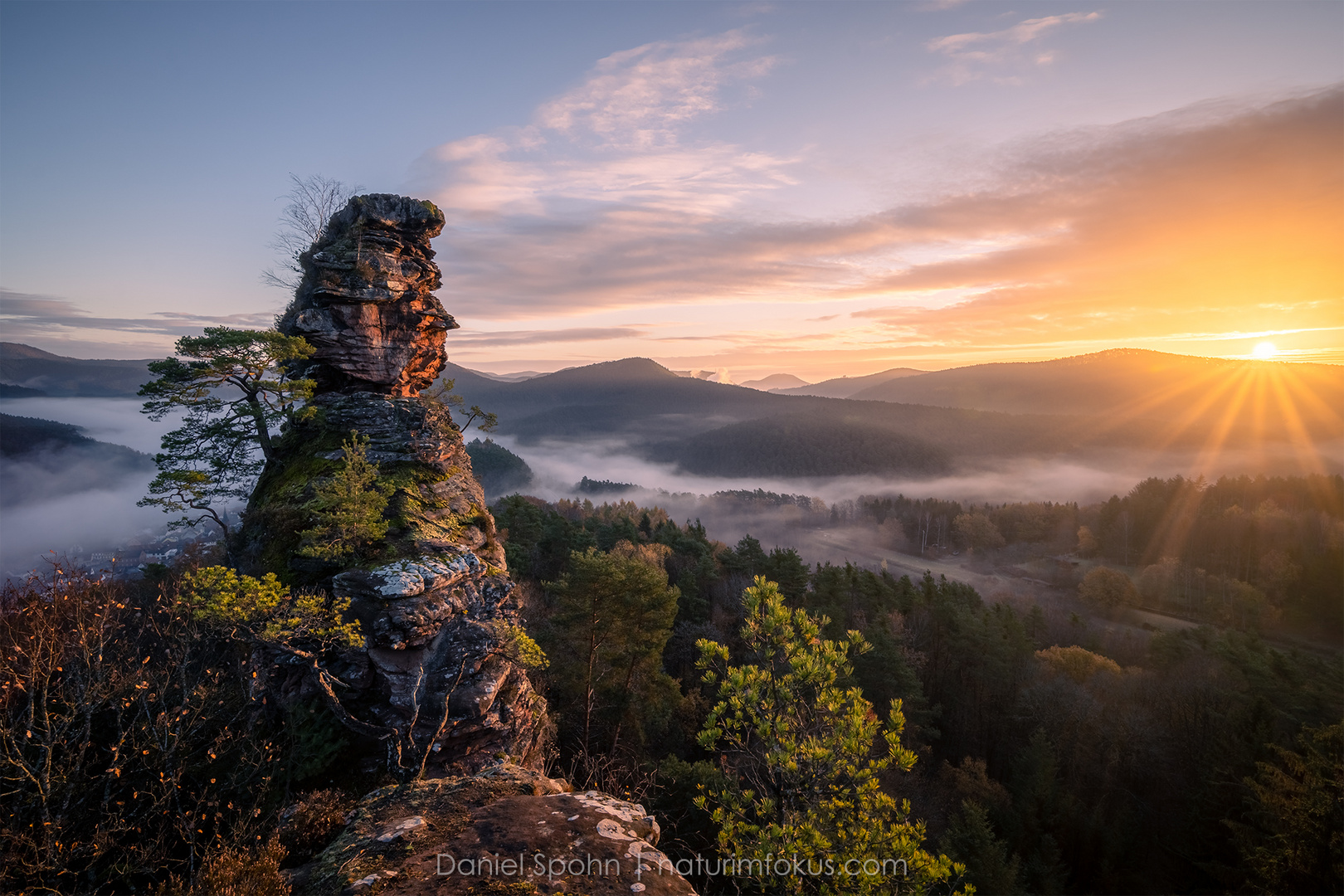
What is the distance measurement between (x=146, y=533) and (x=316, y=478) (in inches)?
2986

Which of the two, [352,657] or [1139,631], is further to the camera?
[1139,631]

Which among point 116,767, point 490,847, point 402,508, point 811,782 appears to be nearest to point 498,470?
point 402,508

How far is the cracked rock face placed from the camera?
23.0 m

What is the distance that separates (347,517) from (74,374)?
191 metres

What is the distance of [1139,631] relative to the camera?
7725 centimetres

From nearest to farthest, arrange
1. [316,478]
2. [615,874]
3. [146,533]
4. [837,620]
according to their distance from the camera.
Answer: [615,874], [316,478], [837,620], [146,533]

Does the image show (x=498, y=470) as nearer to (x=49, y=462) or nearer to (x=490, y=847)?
(x=49, y=462)

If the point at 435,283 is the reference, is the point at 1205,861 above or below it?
below

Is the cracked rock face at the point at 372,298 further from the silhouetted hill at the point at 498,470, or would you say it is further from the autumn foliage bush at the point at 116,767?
the silhouetted hill at the point at 498,470

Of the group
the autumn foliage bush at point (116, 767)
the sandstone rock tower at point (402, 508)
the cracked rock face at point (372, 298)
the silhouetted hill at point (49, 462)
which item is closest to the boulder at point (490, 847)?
the autumn foliage bush at point (116, 767)

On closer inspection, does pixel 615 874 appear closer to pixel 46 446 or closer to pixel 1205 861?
pixel 1205 861

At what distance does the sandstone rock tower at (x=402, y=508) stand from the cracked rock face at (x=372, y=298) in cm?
6

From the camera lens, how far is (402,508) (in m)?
19.2

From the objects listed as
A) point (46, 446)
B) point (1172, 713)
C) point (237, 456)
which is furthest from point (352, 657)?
point (46, 446)
